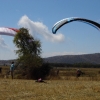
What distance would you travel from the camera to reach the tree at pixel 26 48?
100 ft

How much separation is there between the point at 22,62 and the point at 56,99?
64.0ft

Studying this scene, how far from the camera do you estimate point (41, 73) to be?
98.9 ft

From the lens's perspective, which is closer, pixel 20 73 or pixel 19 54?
pixel 20 73

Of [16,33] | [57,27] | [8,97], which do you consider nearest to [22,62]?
[16,33]

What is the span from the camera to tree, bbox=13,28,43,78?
1203 inches

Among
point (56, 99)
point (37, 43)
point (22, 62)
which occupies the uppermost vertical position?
point (37, 43)

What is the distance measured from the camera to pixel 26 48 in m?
33.6

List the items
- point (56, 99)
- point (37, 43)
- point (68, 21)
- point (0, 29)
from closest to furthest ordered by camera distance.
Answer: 1. point (56, 99)
2. point (68, 21)
3. point (0, 29)
4. point (37, 43)

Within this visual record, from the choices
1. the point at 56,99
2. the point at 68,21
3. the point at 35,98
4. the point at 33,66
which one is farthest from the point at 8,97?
the point at 33,66

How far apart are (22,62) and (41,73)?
8.20 feet

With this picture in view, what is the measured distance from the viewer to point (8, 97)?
12.2 meters

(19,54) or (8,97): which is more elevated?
(19,54)

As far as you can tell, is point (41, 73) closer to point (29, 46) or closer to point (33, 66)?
point (33, 66)

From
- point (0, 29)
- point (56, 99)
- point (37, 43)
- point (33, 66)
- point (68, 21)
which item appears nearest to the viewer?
point (56, 99)
